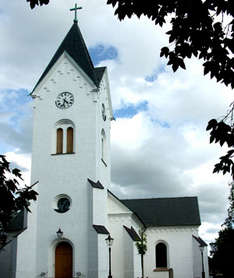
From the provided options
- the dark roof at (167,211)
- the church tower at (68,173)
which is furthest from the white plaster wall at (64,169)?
the dark roof at (167,211)

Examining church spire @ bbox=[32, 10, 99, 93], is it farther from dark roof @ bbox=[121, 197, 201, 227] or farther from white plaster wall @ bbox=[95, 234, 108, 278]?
dark roof @ bbox=[121, 197, 201, 227]

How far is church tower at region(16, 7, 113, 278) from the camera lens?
2581cm

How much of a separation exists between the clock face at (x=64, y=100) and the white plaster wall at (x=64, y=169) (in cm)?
28

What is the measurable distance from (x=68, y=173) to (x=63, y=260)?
5639mm

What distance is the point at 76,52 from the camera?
102 ft

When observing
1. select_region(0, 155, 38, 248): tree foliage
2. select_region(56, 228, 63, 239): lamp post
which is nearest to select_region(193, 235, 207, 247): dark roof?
select_region(56, 228, 63, 239): lamp post

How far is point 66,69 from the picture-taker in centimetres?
3009

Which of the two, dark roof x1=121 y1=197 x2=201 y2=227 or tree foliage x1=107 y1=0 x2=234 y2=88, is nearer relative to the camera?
tree foliage x1=107 y1=0 x2=234 y2=88

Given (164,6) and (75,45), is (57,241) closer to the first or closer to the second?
(75,45)

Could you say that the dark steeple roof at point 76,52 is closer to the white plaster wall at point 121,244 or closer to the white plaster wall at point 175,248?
the white plaster wall at point 121,244

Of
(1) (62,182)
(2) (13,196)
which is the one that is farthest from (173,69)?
(1) (62,182)

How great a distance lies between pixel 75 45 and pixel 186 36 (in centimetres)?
2626

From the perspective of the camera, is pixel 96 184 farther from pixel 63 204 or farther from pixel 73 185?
pixel 63 204

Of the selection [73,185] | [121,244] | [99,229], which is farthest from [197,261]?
[73,185]
